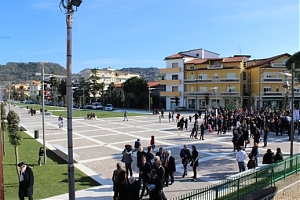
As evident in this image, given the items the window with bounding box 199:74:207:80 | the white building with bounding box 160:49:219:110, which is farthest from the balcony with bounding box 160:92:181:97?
the window with bounding box 199:74:207:80

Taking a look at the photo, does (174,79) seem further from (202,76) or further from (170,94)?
(202,76)

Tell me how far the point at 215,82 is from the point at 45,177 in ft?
162

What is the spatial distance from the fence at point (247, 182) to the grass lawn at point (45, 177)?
5.42 meters

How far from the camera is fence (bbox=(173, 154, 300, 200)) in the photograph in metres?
7.64

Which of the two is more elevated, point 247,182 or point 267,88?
point 267,88

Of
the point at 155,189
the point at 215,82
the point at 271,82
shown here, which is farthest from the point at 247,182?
the point at 215,82

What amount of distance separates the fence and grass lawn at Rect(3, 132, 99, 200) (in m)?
5.42

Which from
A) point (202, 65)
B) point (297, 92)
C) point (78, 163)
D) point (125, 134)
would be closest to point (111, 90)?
point (202, 65)

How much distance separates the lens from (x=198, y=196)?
7336 millimetres

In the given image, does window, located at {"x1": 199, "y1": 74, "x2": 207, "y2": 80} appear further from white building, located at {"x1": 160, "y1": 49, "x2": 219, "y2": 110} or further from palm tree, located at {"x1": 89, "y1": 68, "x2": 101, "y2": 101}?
palm tree, located at {"x1": 89, "y1": 68, "x2": 101, "y2": 101}

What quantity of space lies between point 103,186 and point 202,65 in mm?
52179

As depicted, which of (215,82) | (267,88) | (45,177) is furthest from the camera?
(215,82)

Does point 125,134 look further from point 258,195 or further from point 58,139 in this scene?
point 258,195

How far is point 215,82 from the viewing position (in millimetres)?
58281
